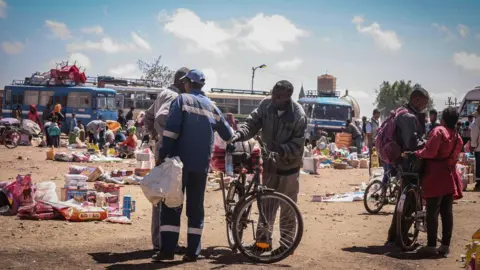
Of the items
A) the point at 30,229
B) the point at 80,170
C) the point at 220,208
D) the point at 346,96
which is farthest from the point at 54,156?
the point at 346,96

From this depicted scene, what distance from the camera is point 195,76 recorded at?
7.96 metres

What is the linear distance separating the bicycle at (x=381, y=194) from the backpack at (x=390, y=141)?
3686 millimetres

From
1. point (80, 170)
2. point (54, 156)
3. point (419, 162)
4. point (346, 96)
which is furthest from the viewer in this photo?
point (346, 96)

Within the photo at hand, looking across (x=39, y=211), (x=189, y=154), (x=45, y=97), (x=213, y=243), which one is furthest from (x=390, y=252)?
(x=45, y=97)

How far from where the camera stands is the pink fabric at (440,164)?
869 cm

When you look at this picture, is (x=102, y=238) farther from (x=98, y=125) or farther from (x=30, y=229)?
(x=98, y=125)

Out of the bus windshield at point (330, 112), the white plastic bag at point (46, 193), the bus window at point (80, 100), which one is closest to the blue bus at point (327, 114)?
the bus windshield at point (330, 112)

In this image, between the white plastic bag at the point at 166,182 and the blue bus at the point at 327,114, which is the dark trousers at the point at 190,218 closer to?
the white plastic bag at the point at 166,182

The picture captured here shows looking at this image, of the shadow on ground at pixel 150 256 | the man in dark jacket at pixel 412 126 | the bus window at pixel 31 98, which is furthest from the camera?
the bus window at pixel 31 98

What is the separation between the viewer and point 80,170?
15.9 m

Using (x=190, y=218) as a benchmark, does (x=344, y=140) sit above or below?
above

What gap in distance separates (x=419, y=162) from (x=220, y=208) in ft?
16.1

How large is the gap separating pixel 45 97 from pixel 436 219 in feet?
120

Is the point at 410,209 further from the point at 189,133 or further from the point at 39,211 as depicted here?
the point at 39,211
